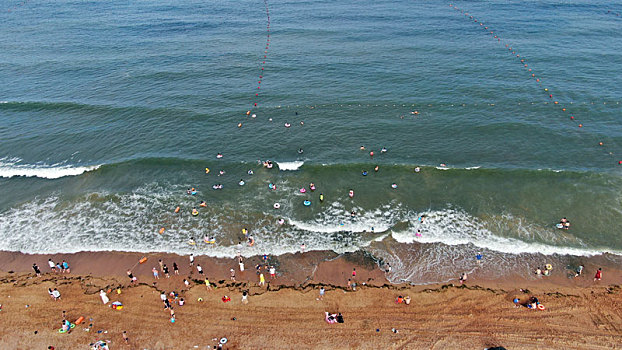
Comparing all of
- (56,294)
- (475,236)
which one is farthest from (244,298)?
(475,236)

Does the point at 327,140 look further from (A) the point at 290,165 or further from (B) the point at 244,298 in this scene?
(B) the point at 244,298

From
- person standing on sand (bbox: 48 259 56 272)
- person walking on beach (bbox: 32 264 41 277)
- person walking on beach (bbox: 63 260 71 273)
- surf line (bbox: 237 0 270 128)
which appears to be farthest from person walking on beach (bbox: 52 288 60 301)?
surf line (bbox: 237 0 270 128)

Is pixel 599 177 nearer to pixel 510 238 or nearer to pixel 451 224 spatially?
pixel 510 238

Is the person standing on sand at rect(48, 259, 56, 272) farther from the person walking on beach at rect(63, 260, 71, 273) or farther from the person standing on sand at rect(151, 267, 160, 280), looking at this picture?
the person standing on sand at rect(151, 267, 160, 280)

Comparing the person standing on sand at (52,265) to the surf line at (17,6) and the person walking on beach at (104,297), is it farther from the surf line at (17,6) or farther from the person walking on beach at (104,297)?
the surf line at (17,6)

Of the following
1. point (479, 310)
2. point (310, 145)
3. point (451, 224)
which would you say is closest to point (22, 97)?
point (310, 145)

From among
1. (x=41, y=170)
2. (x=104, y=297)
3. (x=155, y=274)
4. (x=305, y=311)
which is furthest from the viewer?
Result: (x=41, y=170)
